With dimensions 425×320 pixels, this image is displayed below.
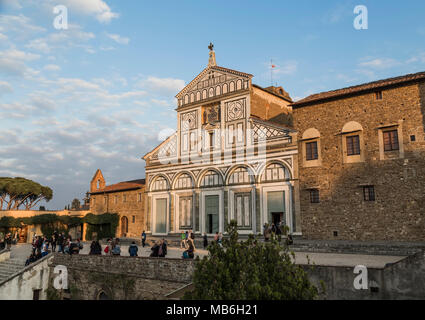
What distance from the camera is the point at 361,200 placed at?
21.5 metres

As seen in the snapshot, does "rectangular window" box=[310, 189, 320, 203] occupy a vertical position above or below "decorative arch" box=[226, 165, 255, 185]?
below

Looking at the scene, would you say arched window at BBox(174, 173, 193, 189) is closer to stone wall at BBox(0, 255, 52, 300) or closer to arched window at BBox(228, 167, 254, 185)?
arched window at BBox(228, 167, 254, 185)

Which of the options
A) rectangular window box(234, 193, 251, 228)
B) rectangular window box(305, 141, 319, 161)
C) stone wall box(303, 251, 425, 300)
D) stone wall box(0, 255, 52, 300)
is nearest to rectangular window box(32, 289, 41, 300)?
stone wall box(0, 255, 52, 300)

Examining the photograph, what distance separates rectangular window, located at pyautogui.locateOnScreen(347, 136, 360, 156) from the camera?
22.2 m

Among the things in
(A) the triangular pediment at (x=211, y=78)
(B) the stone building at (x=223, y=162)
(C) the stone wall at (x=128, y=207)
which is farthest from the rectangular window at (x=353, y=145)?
(C) the stone wall at (x=128, y=207)

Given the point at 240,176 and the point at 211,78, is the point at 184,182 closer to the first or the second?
the point at 240,176

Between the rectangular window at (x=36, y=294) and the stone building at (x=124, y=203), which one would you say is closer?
the rectangular window at (x=36, y=294)

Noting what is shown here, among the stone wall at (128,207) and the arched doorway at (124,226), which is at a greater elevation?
the stone wall at (128,207)

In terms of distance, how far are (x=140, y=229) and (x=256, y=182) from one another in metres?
13.9

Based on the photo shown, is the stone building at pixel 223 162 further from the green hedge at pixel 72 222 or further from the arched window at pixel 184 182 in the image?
the green hedge at pixel 72 222

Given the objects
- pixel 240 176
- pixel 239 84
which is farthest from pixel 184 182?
pixel 239 84

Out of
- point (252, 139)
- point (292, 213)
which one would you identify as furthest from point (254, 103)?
point (292, 213)

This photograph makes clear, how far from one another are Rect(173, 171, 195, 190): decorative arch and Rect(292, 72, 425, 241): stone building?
9.92m

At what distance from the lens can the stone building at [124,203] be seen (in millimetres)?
34344
